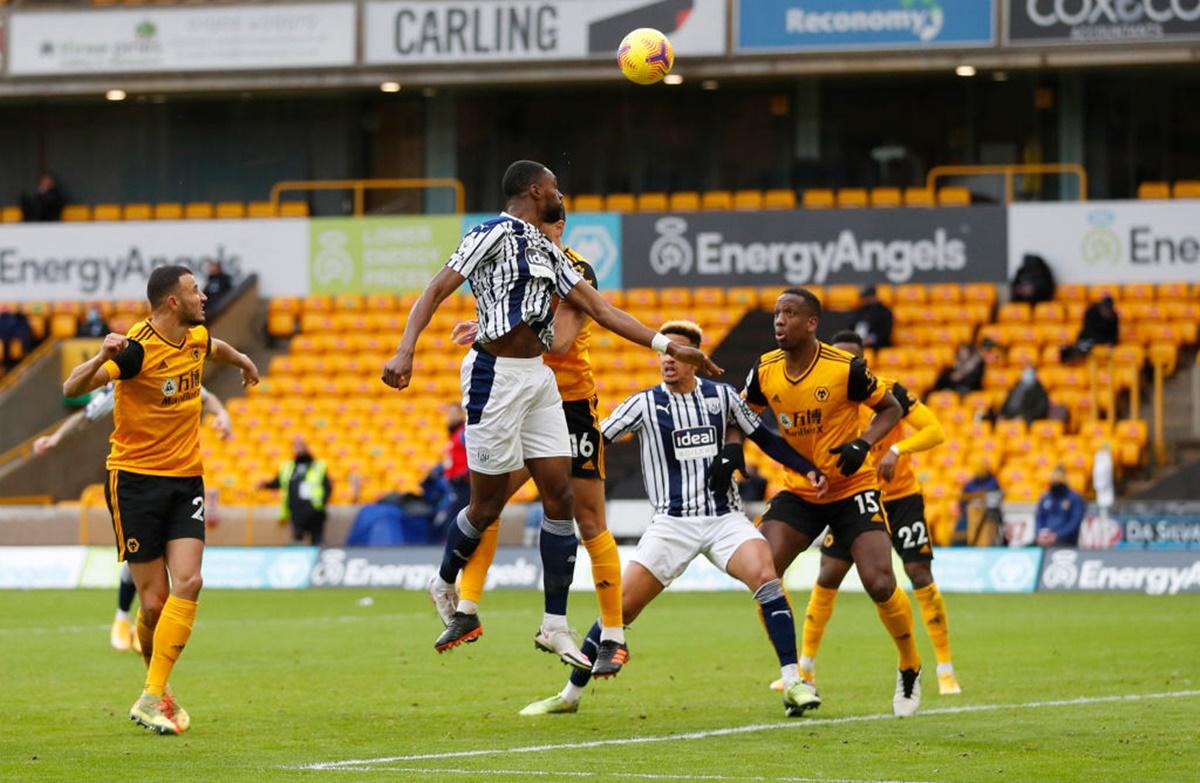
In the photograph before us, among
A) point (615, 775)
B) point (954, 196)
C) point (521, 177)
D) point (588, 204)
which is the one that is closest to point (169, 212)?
point (588, 204)

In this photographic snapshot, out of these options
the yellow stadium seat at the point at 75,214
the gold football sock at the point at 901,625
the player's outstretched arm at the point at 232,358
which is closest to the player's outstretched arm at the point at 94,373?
the player's outstretched arm at the point at 232,358

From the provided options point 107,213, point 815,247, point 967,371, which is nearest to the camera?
point 967,371

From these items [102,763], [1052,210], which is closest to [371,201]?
[1052,210]

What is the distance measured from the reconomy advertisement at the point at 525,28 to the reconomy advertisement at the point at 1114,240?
19.7 ft

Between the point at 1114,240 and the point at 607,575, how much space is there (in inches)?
897

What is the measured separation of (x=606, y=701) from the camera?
13.1 m

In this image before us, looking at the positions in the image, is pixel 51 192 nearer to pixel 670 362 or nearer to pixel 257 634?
pixel 257 634

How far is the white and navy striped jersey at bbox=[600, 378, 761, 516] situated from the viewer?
40.2 feet

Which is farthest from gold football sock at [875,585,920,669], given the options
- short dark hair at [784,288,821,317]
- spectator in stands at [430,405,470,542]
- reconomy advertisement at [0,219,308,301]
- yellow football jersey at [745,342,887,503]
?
reconomy advertisement at [0,219,308,301]

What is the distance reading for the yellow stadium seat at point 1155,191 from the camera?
33.7 metres

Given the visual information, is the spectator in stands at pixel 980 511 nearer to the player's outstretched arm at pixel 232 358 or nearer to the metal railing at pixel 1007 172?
the metal railing at pixel 1007 172

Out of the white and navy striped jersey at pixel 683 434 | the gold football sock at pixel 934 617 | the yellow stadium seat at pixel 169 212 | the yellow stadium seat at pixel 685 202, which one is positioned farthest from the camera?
the yellow stadium seat at pixel 169 212

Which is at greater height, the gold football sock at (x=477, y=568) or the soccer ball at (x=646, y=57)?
the soccer ball at (x=646, y=57)

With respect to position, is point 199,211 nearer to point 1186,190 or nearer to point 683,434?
point 1186,190
